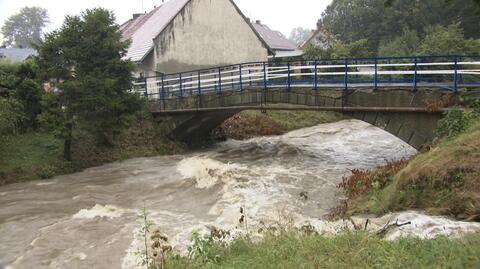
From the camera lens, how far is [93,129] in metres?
19.2

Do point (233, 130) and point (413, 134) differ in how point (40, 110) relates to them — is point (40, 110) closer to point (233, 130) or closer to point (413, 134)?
point (233, 130)

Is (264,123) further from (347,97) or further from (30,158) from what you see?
(30,158)

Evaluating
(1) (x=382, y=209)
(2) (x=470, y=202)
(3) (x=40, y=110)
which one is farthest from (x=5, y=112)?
(2) (x=470, y=202)

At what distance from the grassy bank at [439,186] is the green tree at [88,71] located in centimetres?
1141

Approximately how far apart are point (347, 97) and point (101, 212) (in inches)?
365

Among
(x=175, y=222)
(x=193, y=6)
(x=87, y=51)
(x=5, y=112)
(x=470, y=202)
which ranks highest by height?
(x=193, y=6)

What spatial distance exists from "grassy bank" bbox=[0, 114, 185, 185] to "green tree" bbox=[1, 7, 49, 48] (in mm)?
101280

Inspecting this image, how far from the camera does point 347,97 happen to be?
54.6 ft

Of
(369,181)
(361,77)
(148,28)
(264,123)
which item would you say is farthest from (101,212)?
(148,28)

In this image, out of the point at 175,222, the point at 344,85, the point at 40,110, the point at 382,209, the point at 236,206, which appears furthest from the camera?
the point at 40,110

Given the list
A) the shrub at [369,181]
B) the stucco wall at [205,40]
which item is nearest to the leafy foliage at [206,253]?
the shrub at [369,181]

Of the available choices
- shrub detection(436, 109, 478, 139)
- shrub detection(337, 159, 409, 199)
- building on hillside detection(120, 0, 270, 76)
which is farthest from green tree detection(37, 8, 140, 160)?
shrub detection(436, 109, 478, 139)

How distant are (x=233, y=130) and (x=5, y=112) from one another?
13.6 metres

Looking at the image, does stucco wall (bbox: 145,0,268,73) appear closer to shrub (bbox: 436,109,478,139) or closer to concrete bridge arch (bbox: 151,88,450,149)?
concrete bridge arch (bbox: 151,88,450,149)
